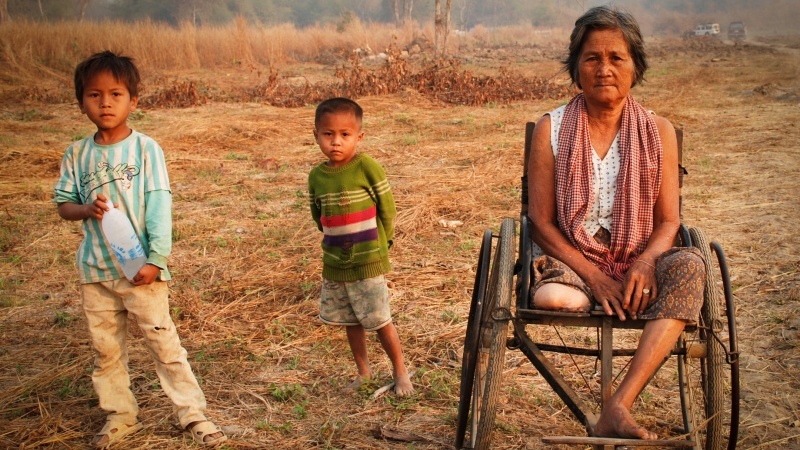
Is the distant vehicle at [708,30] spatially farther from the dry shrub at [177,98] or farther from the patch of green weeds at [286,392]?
the patch of green weeds at [286,392]

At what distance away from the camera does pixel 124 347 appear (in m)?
3.06

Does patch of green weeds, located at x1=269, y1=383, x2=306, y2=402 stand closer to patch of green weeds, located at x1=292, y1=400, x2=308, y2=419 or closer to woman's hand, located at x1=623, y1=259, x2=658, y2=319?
patch of green weeds, located at x1=292, y1=400, x2=308, y2=419

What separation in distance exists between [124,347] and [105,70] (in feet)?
3.79

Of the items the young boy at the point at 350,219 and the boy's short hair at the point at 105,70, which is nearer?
the boy's short hair at the point at 105,70

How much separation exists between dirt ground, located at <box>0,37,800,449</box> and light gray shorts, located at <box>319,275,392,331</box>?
41 cm

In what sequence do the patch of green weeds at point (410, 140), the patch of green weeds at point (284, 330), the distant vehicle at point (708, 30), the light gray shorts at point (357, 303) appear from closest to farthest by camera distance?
1. the light gray shorts at point (357, 303)
2. the patch of green weeds at point (284, 330)
3. the patch of green weeds at point (410, 140)
4. the distant vehicle at point (708, 30)

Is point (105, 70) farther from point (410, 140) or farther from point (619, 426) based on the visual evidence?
point (410, 140)

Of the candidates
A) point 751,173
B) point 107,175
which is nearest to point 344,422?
point 107,175

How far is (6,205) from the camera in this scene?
677 centimetres

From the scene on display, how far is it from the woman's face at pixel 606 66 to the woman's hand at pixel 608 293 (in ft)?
2.46

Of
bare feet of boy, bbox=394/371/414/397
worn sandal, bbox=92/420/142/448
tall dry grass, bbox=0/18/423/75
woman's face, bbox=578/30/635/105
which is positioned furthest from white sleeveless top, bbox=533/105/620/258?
tall dry grass, bbox=0/18/423/75

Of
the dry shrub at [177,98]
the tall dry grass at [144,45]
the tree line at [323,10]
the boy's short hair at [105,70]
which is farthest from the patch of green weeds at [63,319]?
the tree line at [323,10]

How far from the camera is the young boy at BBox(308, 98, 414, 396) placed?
3230mm

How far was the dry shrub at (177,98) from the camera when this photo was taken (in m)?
13.2
